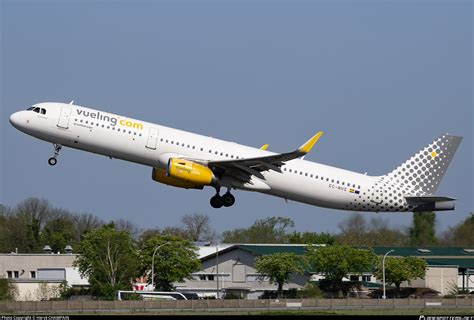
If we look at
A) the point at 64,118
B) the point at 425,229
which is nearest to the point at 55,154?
the point at 64,118

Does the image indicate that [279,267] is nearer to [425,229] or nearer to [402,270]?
[402,270]

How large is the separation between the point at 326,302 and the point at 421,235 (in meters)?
38.0

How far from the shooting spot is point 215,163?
197ft

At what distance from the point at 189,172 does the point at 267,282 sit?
127ft

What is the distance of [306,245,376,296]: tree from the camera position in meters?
89.9

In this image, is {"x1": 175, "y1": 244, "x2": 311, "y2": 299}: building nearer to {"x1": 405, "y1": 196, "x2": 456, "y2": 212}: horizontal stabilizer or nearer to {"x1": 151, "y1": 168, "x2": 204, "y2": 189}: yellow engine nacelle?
{"x1": 405, "y1": 196, "x2": 456, "y2": 212}: horizontal stabilizer

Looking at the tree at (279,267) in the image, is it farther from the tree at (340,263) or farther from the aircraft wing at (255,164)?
the aircraft wing at (255,164)

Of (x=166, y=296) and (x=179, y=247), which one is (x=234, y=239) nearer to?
(x=179, y=247)

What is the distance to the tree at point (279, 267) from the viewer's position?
90.6 m

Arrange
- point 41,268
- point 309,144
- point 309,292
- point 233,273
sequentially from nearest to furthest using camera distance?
1. point 309,144
2. point 309,292
3. point 233,273
4. point 41,268

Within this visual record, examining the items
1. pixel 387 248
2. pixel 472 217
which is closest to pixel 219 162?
pixel 387 248

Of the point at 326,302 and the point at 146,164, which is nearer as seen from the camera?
the point at 146,164

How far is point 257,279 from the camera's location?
9644 centimetres

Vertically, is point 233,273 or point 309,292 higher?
point 233,273
